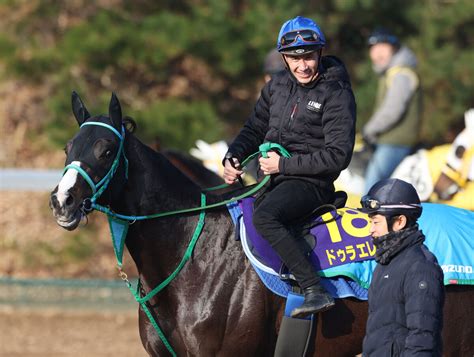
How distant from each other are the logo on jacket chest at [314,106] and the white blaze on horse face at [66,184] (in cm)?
129

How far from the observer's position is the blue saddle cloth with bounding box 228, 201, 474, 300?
5262mm

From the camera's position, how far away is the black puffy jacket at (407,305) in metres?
4.08

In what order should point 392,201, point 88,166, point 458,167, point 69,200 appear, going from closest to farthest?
1. point 392,201
2. point 69,200
3. point 88,166
4. point 458,167

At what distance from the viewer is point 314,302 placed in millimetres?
5031

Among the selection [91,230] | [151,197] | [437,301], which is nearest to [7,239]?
[91,230]

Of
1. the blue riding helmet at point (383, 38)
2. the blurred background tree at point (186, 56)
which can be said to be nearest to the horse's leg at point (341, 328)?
the blue riding helmet at point (383, 38)

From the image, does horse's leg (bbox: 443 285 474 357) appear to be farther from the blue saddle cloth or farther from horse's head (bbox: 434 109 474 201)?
horse's head (bbox: 434 109 474 201)

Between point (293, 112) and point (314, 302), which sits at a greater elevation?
point (293, 112)

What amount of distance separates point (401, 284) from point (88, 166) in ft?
5.79

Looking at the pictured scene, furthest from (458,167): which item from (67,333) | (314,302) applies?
(314,302)

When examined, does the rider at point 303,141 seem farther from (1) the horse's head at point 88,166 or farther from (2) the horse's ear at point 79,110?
(2) the horse's ear at point 79,110

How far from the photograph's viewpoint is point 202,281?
5266mm

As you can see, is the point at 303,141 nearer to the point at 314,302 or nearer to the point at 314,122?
the point at 314,122

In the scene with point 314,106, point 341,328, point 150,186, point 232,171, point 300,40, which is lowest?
point 341,328
